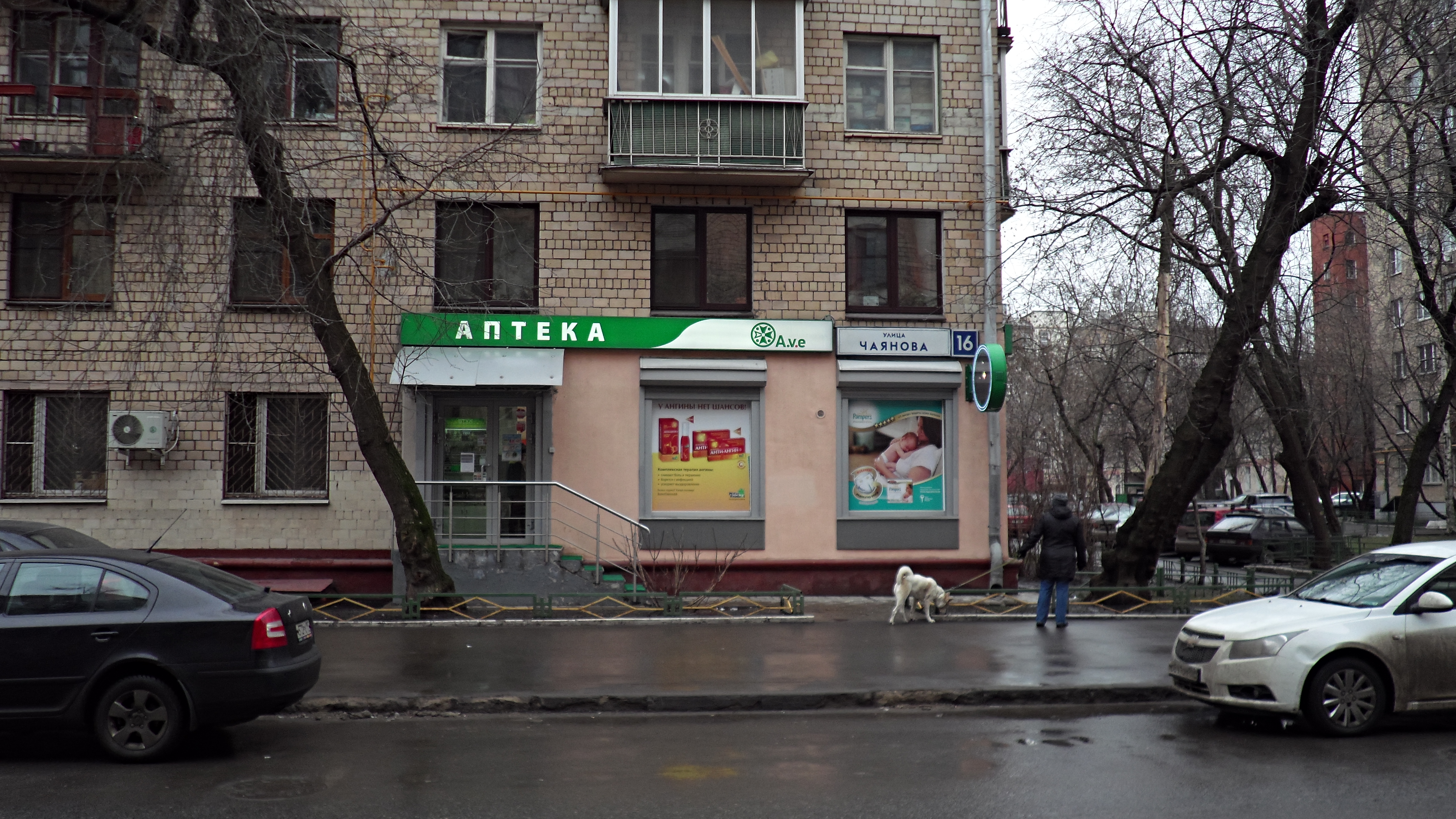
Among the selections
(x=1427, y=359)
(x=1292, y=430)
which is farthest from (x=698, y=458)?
(x=1427, y=359)

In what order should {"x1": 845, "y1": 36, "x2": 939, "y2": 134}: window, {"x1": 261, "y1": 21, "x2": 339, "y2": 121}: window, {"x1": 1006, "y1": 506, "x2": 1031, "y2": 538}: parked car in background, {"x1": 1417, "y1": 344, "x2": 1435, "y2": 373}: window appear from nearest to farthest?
{"x1": 261, "y1": 21, "x2": 339, "y2": 121}: window, {"x1": 845, "y1": 36, "x2": 939, "y2": 134}: window, {"x1": 1006, "y1": 506, "x2": 1031, "y2": 538}: parked car in background, {"x1": 1417, "y1": 344, "x2": 1435, "y2": 373}: window

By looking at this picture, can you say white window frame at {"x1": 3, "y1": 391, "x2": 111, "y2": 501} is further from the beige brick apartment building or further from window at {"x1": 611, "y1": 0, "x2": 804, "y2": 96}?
window at {"x1": 611, "y1": 0, "x2": 804, "y2": 96}

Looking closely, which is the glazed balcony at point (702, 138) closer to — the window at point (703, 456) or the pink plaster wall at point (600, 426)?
the pink plaster wall at point (600, 426)

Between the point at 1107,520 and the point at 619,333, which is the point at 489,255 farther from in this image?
the point at 1107,520

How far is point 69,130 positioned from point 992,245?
14.7 metres

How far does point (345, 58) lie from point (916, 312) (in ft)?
31.5

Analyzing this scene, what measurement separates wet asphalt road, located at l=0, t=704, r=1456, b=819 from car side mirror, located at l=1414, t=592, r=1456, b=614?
3.06 feet

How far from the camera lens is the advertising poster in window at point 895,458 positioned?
58.9 ft

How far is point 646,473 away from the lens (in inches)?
691

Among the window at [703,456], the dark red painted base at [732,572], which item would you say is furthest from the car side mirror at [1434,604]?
the window at [703,456]

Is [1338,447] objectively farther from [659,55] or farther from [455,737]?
[455,737]

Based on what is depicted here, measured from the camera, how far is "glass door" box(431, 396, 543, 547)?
17.2m

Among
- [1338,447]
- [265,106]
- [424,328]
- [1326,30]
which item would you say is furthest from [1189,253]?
[1338,447]

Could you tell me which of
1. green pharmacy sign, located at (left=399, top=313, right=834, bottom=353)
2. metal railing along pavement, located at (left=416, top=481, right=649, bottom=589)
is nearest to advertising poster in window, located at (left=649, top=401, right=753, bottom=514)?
metal railing along pavement, located at (left=416, top=481, right=649, bottom=589)
